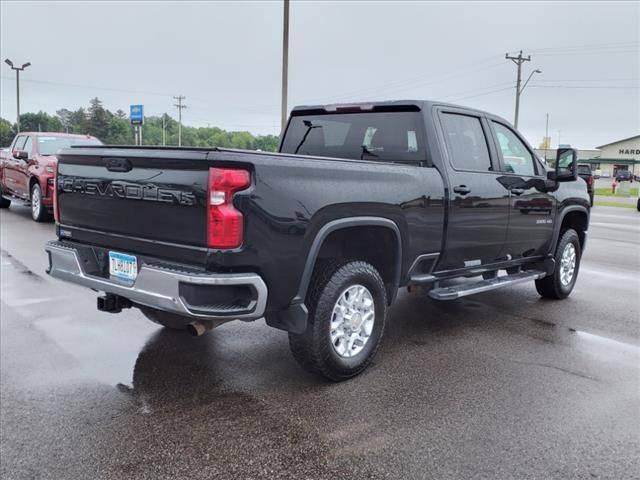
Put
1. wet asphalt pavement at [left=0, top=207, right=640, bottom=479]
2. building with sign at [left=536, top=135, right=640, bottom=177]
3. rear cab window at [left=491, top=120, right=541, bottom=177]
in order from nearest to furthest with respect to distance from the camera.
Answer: wet asphalt pavement at [left=0, top=207, right=640, bottom=479], rear cab window at [left=491, top=120, right=541, bottom=177], building with sign at [left=536, top=135, right=640, bottom=177]

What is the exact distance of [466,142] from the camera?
521 cm

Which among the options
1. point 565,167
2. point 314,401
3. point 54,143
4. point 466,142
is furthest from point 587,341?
point 54,143

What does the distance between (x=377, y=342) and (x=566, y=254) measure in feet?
11.3

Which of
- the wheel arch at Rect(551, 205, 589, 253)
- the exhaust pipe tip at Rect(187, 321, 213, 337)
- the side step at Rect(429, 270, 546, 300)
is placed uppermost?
the wheel arch at Rect(551, 205, 589, 253)

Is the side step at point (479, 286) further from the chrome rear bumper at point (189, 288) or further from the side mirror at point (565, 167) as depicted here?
the chrome rear bumper at point (189, 288)

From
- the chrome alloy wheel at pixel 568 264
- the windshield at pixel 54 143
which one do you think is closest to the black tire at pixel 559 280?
the chrome alloy wheel at pixel 568 264

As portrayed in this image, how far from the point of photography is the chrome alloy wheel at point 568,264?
667cm

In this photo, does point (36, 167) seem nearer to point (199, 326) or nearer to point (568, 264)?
point (199, 326)

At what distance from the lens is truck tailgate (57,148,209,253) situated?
11.0 ft

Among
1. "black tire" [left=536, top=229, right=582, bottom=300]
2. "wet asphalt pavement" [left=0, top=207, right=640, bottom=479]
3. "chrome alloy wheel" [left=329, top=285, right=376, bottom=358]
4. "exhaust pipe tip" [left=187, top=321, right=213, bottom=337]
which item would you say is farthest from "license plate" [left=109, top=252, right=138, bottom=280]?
"black tire" [left=536, top=229, right=582, bottom=300]

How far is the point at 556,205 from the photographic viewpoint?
20.5ft

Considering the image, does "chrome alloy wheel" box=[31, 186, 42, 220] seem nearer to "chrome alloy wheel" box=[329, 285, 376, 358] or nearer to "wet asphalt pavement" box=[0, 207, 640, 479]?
"wet asphalt pavement" box=[0, 207, 640, 479]

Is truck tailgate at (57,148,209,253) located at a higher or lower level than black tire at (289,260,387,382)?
higher

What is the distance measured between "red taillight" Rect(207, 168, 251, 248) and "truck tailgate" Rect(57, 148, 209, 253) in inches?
2.0
